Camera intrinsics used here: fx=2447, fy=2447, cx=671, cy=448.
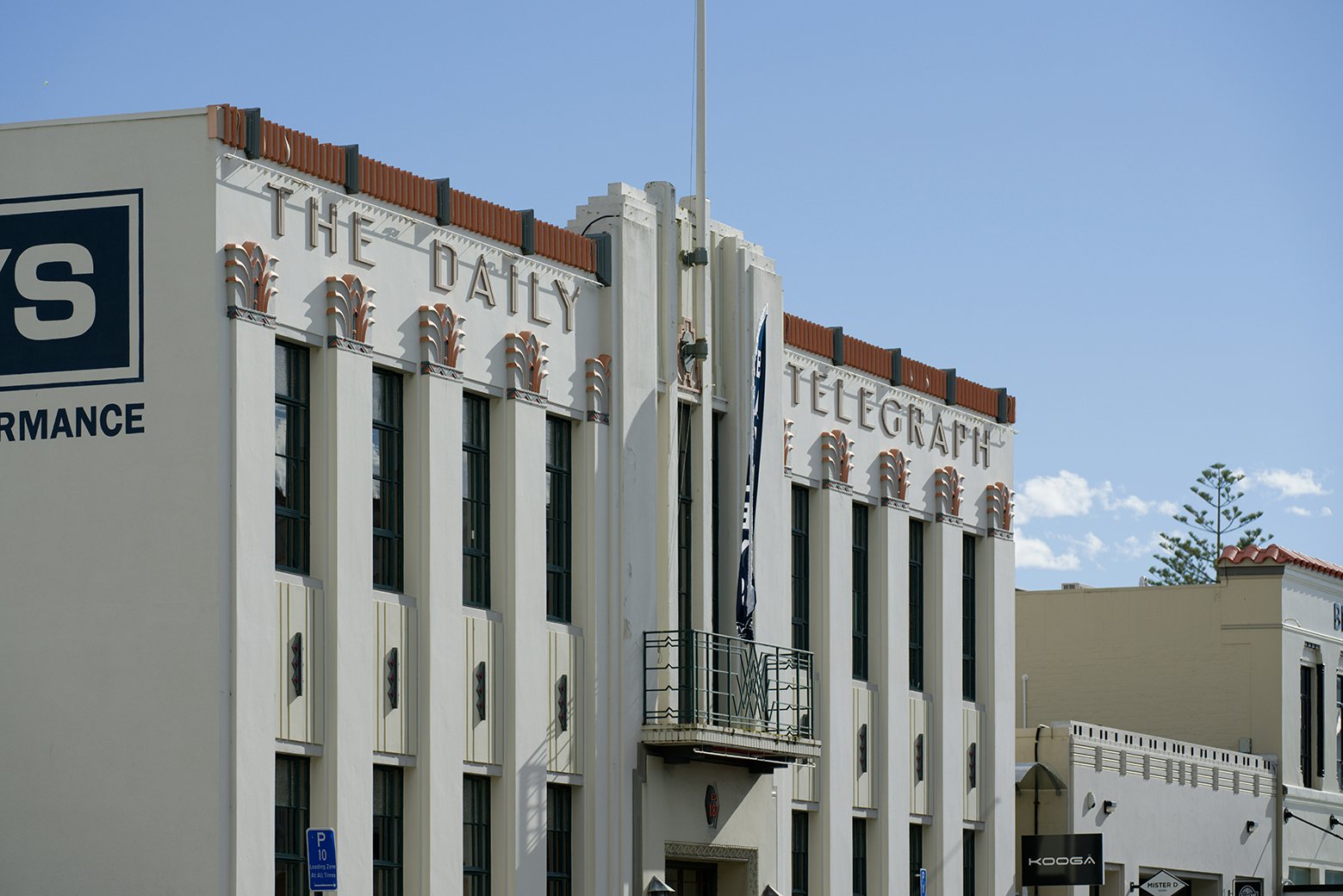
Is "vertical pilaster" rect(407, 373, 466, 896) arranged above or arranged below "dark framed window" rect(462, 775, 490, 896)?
above

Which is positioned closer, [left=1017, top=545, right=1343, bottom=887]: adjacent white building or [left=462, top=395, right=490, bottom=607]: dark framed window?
[left=462, top=395, right=490, bottom=607]: dark framed window

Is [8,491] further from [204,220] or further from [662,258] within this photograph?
[662,258]

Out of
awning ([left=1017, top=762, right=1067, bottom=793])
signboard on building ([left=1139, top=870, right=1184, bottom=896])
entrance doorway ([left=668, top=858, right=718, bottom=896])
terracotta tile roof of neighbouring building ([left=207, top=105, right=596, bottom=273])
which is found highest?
terracotta tile roof of neighbouring building ([left=207, top=105, right=596, bottom=273])

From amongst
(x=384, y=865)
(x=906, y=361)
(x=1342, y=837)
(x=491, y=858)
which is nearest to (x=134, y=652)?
(x=384, y=865)

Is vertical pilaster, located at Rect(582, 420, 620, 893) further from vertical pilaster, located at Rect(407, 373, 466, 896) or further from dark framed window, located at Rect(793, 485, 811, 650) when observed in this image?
dark framed window, located at Rect(793, 485, 811, 650)

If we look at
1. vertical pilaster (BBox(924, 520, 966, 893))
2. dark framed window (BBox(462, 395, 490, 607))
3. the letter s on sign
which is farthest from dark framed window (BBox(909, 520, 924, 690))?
the letter s on sign

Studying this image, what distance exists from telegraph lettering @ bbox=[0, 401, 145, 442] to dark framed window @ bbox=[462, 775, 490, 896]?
17.5 feet

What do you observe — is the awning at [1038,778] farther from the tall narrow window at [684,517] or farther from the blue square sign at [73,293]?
the blue square sign at [73,293]

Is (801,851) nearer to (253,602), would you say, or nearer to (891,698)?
(891,698)

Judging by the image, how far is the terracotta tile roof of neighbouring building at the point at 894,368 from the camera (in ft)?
103

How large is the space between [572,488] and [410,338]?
338cm

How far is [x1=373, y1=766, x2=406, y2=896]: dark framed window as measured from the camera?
77.0ft

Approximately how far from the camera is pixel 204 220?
2172 centimetres

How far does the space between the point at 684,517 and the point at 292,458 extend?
7.10 m
